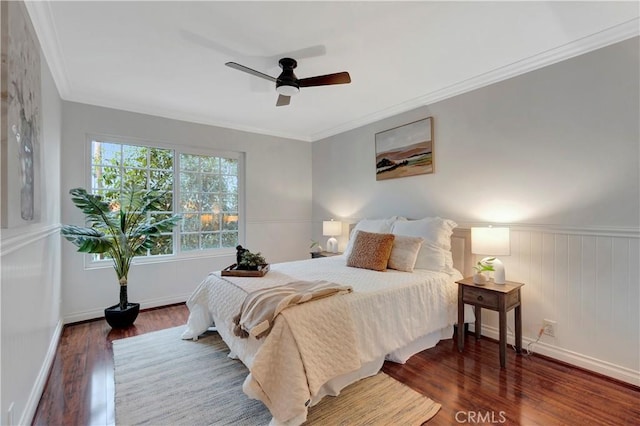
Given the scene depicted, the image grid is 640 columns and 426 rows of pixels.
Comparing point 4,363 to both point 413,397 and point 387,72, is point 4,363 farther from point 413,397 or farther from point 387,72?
point 387,72

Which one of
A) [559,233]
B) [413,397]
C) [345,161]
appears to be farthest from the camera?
[345,161]

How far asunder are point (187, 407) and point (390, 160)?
128 inches

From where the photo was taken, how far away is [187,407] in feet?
6.06

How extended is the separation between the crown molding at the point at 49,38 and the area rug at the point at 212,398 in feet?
8.37

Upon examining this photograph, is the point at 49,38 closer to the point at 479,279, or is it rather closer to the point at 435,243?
the point at 435,243

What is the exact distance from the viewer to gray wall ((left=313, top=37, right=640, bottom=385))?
2109mm

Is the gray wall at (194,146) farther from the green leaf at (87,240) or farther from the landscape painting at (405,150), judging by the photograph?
the landscape painting at (405,150)

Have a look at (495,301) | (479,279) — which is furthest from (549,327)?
(479,279)

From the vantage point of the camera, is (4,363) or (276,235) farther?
(276,235)

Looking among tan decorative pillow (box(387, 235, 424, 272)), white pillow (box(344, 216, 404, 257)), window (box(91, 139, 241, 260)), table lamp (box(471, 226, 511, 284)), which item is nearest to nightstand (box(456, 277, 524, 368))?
table lamp (box(471, 226, 511, 284))

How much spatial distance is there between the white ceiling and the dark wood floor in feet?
8.26

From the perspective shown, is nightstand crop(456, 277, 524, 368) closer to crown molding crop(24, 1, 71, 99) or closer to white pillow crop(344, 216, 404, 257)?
white pillow crop(344, 216, 404, 257)

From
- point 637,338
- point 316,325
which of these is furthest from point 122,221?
point 637,338

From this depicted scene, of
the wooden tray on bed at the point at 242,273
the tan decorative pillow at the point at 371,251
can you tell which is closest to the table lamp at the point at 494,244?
the tan decorative pillow at the point at 371,251
